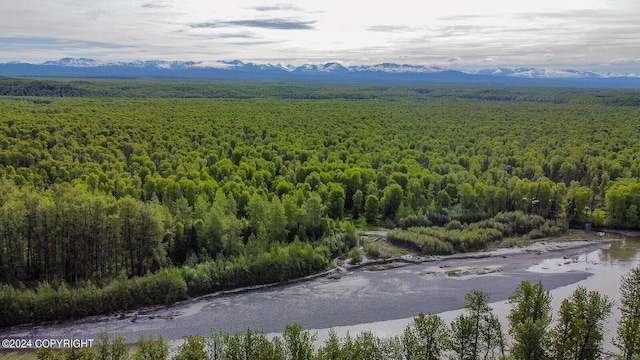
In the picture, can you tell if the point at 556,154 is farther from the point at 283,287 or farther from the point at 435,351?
the point at 435,351

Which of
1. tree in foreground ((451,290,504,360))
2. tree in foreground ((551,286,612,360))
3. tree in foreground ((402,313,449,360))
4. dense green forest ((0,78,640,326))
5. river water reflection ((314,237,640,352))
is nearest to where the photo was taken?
tree in foreground ((402,313,449,360))

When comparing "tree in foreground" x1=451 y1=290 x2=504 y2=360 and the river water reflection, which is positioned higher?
"tree in foreground" x1=451 y1=290 x2=504 y2=360

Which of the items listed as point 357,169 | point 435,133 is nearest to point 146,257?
point 357,169

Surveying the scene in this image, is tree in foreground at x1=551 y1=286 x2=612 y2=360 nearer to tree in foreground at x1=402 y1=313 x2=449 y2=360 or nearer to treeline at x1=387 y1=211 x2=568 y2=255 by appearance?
tree in foreground at x1=402 y1=313 x2=449 y2=360

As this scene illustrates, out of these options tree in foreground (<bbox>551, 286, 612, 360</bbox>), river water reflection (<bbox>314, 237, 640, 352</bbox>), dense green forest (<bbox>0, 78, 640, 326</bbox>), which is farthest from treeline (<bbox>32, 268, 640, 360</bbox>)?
dense green forest (<bbox>0, 78, 640, 326</bbox>)

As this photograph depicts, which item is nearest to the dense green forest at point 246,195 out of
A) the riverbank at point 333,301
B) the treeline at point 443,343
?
the riverbank at point 333,301
